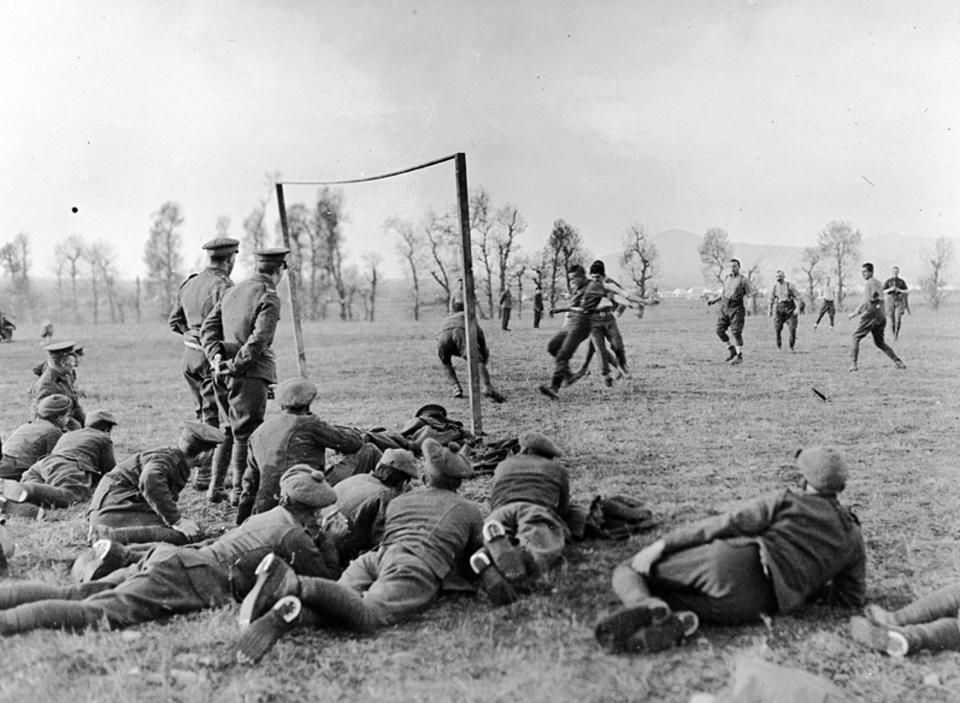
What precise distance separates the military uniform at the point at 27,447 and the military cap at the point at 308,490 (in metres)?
4.04

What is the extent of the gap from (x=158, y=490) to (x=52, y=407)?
10.3 feet

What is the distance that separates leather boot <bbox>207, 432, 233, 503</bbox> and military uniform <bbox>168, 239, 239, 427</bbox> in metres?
0.63

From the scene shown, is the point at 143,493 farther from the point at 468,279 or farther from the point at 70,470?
the point at 468,279

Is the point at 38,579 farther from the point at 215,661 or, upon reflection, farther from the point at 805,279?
the point at 805,279

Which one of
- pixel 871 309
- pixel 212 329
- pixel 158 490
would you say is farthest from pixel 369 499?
pixel 871 309

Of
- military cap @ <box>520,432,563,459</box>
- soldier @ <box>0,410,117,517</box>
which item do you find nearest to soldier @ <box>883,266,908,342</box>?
military cap @ <box>520,432,563,459</box>

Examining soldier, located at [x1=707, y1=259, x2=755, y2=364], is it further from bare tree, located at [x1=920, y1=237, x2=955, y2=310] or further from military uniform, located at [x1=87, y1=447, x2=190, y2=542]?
military uniform, located at [x1=87, y1=447, x2=190, y2=542]

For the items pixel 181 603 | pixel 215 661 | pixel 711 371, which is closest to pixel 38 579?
pixel 181 603

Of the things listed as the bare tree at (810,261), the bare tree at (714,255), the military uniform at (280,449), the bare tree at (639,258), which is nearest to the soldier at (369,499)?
the military uniform at (280,449)

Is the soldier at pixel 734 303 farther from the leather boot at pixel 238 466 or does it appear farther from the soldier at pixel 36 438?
the soldier at pixel 36 438

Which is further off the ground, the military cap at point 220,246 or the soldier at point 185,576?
the military cap at point 220,246

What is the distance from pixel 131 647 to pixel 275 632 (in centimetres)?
72

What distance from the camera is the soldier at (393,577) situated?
377 centimetres

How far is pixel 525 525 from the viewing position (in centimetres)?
495
